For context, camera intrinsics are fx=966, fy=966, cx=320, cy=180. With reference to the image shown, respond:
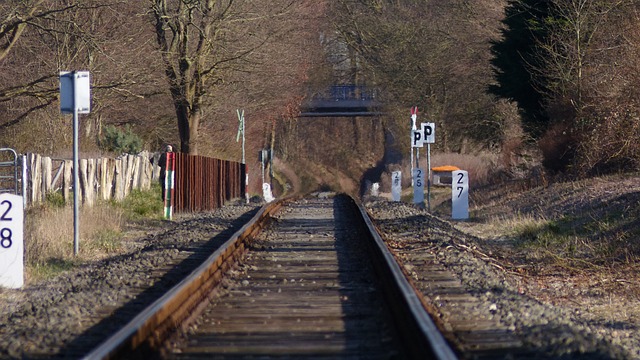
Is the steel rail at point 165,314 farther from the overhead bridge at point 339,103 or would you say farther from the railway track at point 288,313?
the overhead bridge at point 339,103

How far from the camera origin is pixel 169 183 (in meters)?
22.2

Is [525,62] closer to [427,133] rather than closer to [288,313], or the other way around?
[427,133]

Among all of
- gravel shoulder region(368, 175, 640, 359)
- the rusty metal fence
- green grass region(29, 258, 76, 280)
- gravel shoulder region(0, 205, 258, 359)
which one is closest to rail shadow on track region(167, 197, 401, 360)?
gravel shoulder region(0, 205, 258, 359)

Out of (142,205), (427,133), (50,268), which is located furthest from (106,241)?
(427,133)

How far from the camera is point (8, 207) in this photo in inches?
417

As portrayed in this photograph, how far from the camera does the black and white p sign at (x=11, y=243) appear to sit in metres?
10.6

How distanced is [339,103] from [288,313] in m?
57.0

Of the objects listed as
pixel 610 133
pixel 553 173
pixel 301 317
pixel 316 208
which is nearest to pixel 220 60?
pixel 316 208

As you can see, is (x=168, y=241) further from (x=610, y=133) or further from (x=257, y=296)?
(x=610, y=133)

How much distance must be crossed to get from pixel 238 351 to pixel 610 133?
1949cm

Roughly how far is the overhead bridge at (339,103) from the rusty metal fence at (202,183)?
2791 centimetres

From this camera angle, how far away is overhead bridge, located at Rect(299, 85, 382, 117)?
207 ft

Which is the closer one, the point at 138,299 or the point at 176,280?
the point at 138,299

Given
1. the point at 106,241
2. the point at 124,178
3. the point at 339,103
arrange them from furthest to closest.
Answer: the point at 339,103 → the point at 124,178 → the point at 106,241
